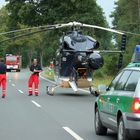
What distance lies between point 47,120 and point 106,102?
4747 mm

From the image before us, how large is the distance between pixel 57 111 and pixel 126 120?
9.22 metres

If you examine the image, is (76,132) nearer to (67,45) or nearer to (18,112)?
(18,112)

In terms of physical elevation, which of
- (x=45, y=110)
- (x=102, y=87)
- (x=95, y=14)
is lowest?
(x=45, y=110)

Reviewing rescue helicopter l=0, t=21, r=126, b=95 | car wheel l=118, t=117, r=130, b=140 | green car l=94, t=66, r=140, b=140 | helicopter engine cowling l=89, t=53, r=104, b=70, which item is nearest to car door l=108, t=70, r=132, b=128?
green car l=94, t=66, r=140, b=140

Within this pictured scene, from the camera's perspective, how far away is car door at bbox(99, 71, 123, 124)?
1208 centimetres

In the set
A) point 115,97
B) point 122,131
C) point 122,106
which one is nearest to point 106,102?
point 115,97

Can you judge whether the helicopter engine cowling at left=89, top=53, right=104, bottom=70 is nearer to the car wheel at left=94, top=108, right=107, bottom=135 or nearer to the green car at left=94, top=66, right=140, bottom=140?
the car wheel at left=94, top=108, right=107, bottom=135

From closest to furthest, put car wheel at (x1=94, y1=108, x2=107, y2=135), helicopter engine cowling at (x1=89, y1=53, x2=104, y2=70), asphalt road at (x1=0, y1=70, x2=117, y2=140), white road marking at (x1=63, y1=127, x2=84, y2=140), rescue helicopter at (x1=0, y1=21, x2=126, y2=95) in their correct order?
white road marking at (x1=63, y1=127, x2=84, y2=140) < car wheel at (x1=94, y1=108, x2=107, y2=135) < asphalt road at (x1=0, y1=70, x2=117, y2=140) < helicopter engine cowling at (x1=89, y1=53, x2=104, y2=70) < rescue helicopter at (x1=0, y1=21, x2=126, y2=95)

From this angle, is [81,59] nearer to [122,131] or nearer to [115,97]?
[115,97]

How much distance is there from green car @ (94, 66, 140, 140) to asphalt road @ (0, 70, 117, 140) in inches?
28.1

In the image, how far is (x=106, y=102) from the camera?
12258mm

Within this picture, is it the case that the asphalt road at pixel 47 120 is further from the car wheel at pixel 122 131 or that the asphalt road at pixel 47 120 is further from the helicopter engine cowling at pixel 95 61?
the helicopter engine cowling at pixel 95 61

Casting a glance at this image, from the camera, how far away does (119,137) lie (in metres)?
11.1

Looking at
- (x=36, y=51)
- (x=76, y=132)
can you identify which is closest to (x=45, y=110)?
(x=76, y=132)
